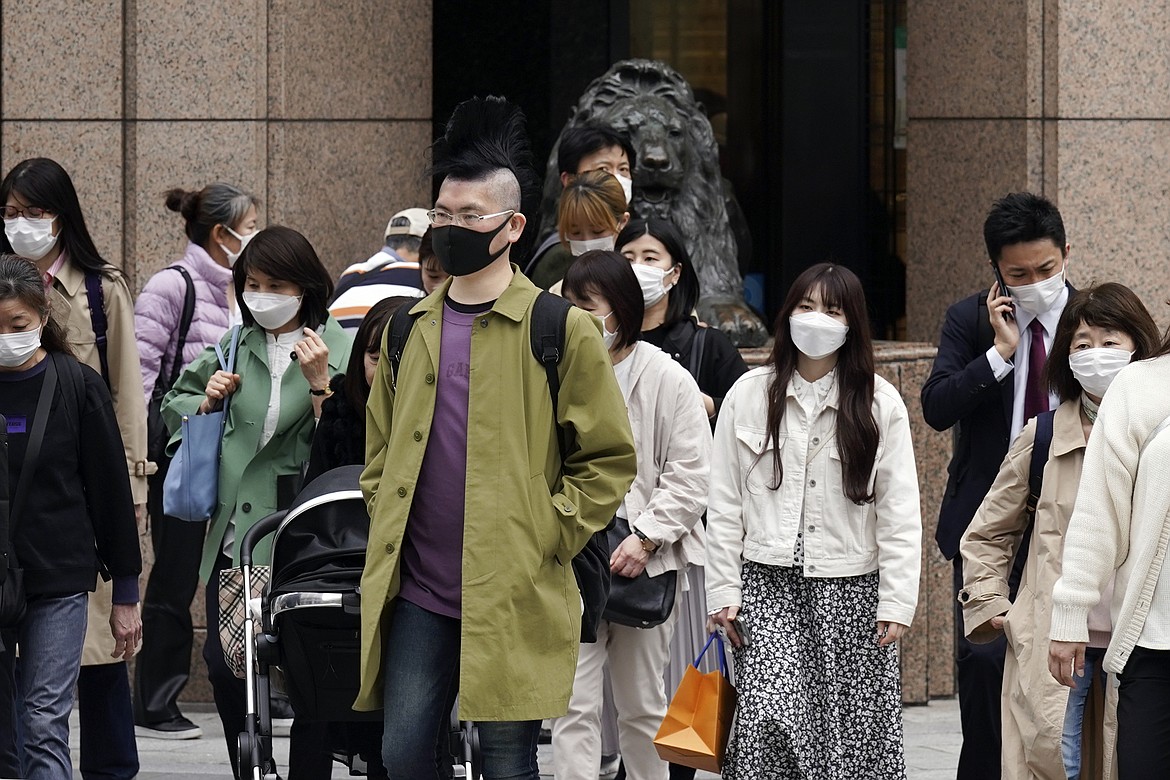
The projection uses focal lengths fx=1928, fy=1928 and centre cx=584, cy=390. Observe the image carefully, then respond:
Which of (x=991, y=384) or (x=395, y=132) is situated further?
(x=395, y=132)

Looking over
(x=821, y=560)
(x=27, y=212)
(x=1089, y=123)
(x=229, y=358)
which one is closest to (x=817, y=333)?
(x=821, y=560)

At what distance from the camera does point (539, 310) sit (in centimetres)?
506

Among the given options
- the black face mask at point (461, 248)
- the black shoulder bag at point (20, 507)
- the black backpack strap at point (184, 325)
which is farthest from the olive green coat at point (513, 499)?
the black backpack strap at point (184, 325)

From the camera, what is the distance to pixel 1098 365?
231 inches

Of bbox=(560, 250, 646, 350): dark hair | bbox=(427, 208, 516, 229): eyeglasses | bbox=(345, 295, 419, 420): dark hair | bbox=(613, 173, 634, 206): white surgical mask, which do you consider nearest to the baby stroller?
bbox=(345, 295, 419, 420): dark hair

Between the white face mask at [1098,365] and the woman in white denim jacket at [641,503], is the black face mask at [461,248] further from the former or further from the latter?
the white face mask at [1098,365]

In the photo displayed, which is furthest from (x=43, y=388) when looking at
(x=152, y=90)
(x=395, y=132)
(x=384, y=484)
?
(x=395, y=132)

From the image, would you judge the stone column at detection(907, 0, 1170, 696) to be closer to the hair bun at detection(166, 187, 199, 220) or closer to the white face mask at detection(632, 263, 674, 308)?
the white face mask at detection(632, 263, 674, 308)

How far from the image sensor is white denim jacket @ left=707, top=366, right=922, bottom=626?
6027 millimetres

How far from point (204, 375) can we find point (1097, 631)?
330 centimetres

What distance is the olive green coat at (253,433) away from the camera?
6832 millimetres

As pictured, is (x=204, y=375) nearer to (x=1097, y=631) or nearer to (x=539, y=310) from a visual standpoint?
(x=539, y=310)

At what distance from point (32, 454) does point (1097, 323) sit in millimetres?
3314

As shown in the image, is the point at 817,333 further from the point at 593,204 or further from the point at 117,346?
the point at 117,346
